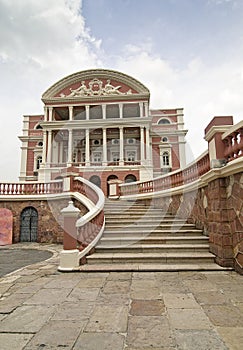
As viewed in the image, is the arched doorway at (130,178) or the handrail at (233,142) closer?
the handrail at (233,142)

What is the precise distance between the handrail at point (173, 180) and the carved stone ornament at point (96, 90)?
1648cm

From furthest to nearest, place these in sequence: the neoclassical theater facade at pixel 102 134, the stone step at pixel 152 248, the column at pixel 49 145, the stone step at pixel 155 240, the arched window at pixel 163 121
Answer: the arched window at pixel 163 121 < the column at pixel 49 145 < the neoclassical theater facade at pixel 102 134 < the stone step at pixel 155 240 < the stone step at pixel 152 248

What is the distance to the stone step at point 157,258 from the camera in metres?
5.13

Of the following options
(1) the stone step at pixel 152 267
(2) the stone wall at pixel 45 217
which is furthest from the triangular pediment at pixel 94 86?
(1) the stone step at pixel 152 267

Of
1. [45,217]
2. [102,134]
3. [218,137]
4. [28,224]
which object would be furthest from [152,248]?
[102,134]

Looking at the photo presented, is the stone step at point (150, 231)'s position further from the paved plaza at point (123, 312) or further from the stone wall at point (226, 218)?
the paved plaza at point (123, 312)

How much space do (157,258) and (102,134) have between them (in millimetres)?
22972

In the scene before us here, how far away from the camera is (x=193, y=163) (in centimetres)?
683

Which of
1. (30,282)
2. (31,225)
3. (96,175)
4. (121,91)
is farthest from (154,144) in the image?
(30,282)

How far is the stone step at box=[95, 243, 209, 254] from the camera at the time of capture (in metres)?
5.61

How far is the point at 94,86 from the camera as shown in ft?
87.6

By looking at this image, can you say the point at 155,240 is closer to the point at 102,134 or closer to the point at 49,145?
the point at 49,145

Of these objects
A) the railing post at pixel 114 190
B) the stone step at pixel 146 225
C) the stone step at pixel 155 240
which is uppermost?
the railing post at pixel 114 190

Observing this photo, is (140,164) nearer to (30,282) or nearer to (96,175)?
(96,175)
